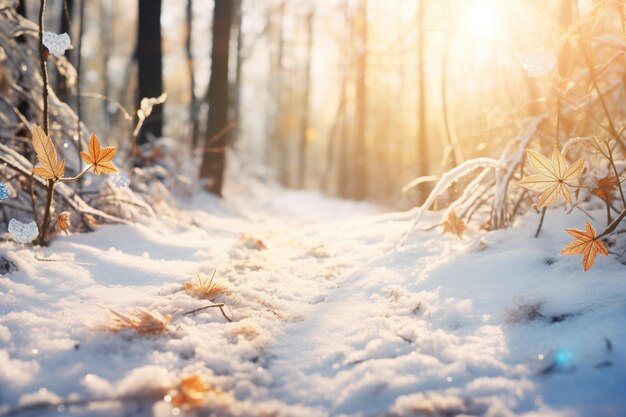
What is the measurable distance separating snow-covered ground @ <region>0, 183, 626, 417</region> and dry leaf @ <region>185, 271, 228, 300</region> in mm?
36

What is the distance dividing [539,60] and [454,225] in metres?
1.07

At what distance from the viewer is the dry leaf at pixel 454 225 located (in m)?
2.40

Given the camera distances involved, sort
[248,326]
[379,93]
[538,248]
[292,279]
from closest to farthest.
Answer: [248,326]
[538,248]
[292,279]
[379,93]

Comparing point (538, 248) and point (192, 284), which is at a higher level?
point (538, 248)

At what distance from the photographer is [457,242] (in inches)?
91.0

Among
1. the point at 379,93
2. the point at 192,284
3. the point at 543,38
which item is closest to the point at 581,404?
the point at 192,284

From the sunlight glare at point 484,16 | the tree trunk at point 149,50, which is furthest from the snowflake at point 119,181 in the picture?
the tree trunk at point 149,50

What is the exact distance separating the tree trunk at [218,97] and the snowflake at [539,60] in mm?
5388

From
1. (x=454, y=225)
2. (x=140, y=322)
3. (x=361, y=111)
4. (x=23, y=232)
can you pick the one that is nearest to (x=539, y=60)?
(x=454, y=225)

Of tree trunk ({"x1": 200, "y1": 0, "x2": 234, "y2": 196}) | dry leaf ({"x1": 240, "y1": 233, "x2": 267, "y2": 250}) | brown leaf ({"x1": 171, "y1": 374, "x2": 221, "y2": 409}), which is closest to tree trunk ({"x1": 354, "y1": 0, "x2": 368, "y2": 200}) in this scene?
tree trunk ({"x1": 200, "y1": 0, "x2": 234, "y2": 196})

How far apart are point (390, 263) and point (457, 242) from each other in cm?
38

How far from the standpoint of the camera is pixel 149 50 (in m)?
5.16

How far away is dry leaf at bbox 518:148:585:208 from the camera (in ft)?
4.83

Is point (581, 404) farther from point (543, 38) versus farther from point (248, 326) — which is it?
point (543, 38)
